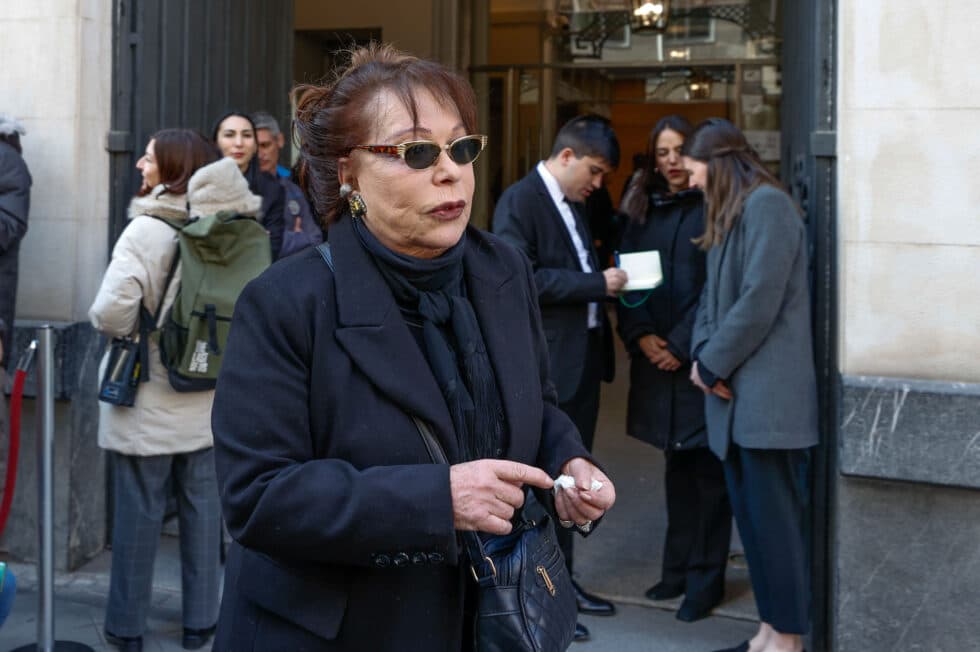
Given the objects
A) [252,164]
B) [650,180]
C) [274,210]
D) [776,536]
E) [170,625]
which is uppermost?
[252,164]

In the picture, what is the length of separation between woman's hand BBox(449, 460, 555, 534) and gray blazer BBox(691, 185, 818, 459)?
7.89ft

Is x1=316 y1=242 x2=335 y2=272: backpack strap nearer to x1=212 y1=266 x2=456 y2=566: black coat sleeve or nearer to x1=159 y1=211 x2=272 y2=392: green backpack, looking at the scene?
x1=212 y1=266 x2=456 y2=566: black coat sleeve

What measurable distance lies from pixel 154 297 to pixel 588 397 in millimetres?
1849

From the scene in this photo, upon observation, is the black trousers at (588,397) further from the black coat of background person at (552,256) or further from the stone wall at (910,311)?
the stone wall at (910,311)

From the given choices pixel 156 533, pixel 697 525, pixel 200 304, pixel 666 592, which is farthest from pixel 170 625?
pixel 697 525

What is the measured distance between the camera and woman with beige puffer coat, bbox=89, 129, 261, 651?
4324mm

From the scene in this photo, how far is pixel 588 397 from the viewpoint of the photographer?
504 cm

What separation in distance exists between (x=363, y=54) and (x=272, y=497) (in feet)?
2.85

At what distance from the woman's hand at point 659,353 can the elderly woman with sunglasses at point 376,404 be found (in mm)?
2712

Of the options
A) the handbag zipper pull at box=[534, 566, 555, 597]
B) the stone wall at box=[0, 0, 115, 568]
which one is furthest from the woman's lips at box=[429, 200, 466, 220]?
the stone wall at box=[0, 0, 115, 568]

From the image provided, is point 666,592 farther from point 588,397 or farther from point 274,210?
point 274,210

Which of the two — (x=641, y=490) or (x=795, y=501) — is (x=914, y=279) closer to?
(x=795, y=501)

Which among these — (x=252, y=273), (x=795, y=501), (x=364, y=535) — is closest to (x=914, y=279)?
(x=795, y=501)

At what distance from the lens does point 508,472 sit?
1.96 meters
